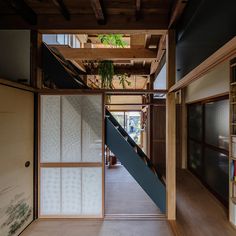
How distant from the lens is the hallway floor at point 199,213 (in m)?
2.72

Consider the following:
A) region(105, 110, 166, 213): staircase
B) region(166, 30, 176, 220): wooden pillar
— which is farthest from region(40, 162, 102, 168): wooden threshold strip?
region(166, 30, 176, 220): wooden pillar

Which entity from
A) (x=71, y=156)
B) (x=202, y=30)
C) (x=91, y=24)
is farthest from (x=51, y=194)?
(x=202, y=30)

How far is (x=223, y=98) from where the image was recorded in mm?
3494

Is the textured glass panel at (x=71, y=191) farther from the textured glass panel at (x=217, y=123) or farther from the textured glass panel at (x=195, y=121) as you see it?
the textured glass panel at (x=195, y=121)

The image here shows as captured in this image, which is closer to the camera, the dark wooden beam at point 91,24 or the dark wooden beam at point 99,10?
the dark wooden beam at point 99,10

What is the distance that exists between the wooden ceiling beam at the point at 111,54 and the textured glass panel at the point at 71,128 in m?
1.36

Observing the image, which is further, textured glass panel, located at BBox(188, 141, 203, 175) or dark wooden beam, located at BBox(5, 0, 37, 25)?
textured glass panel, located at BBox(188, 141, 203, 175)

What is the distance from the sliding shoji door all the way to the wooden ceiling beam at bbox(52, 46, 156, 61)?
133 centimetres

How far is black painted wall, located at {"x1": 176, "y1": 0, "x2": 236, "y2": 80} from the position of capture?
5.66 ft

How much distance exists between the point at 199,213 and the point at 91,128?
6.96 feet

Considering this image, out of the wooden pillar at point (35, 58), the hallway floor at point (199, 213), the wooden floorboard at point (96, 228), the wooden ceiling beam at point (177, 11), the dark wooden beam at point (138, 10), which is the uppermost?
the dark wooden beam at point (138, 10)

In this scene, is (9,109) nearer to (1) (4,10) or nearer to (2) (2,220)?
(2) (2,220)

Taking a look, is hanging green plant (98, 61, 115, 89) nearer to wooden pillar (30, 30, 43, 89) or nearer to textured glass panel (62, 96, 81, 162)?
textured glass panel (62, 96, 81, 162)

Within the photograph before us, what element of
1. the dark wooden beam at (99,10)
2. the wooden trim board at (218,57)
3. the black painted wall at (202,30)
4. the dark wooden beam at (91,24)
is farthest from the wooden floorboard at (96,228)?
the dark wooden beam at (99,10)
